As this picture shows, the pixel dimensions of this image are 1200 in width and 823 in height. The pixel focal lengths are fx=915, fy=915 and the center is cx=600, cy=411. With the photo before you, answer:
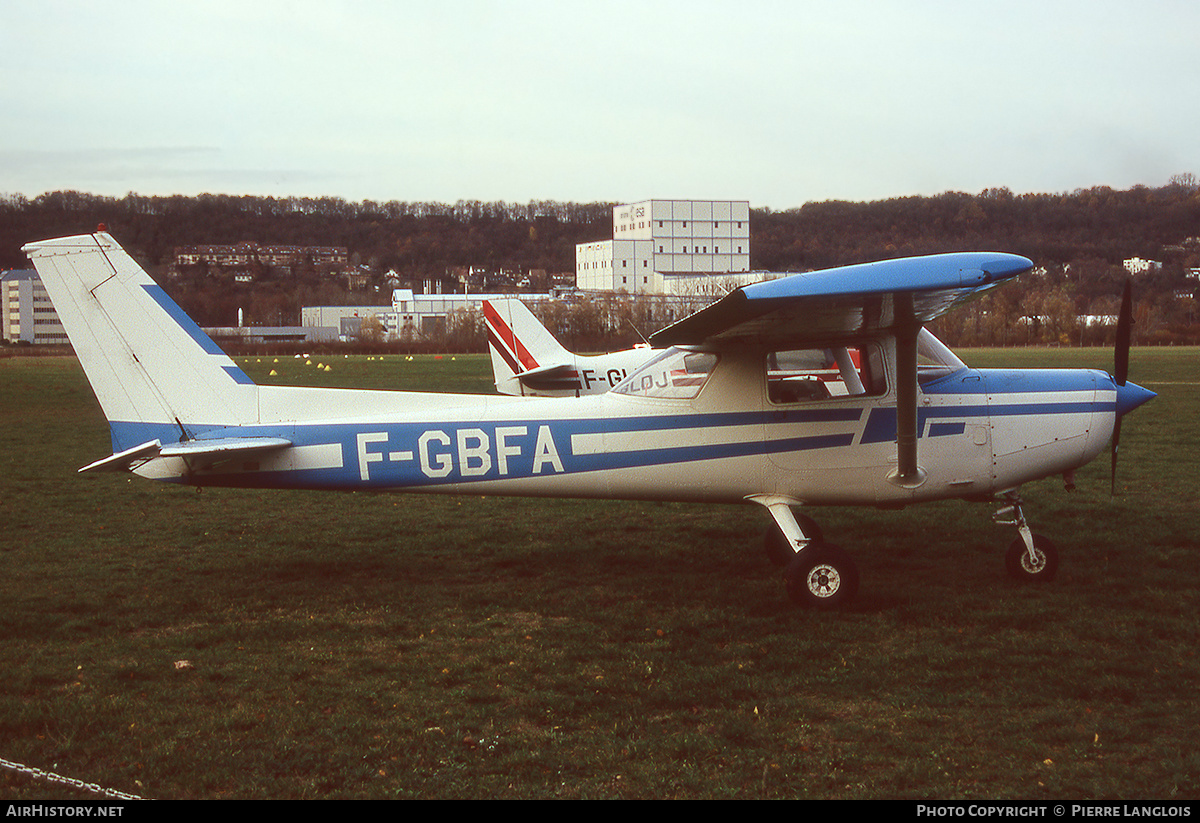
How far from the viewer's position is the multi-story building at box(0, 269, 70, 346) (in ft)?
420

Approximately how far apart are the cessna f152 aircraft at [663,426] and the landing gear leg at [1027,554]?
2 centimetres

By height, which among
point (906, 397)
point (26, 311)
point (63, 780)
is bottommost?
point (63, 780)

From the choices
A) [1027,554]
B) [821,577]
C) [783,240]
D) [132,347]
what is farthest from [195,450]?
[783,240]

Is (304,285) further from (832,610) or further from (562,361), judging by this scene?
(832,610)

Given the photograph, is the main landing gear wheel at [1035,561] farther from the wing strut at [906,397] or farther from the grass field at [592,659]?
the wing strut at [906,397]

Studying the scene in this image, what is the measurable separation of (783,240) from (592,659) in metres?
139

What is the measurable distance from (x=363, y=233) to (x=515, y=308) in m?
159

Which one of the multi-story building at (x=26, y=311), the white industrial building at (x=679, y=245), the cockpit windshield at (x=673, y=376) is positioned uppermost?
the white industrial building at (x=679, y=245)

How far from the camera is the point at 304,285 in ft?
478

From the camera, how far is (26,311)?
13538 centimetres

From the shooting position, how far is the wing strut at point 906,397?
6.92 meters

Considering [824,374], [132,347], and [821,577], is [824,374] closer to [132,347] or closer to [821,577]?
[821,577]

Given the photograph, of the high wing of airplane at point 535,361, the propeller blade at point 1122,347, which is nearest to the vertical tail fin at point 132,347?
the propeller blade at point 1122,347

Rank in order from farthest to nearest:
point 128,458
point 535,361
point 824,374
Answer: point 535,361 → point 824,374 → point 128,458
